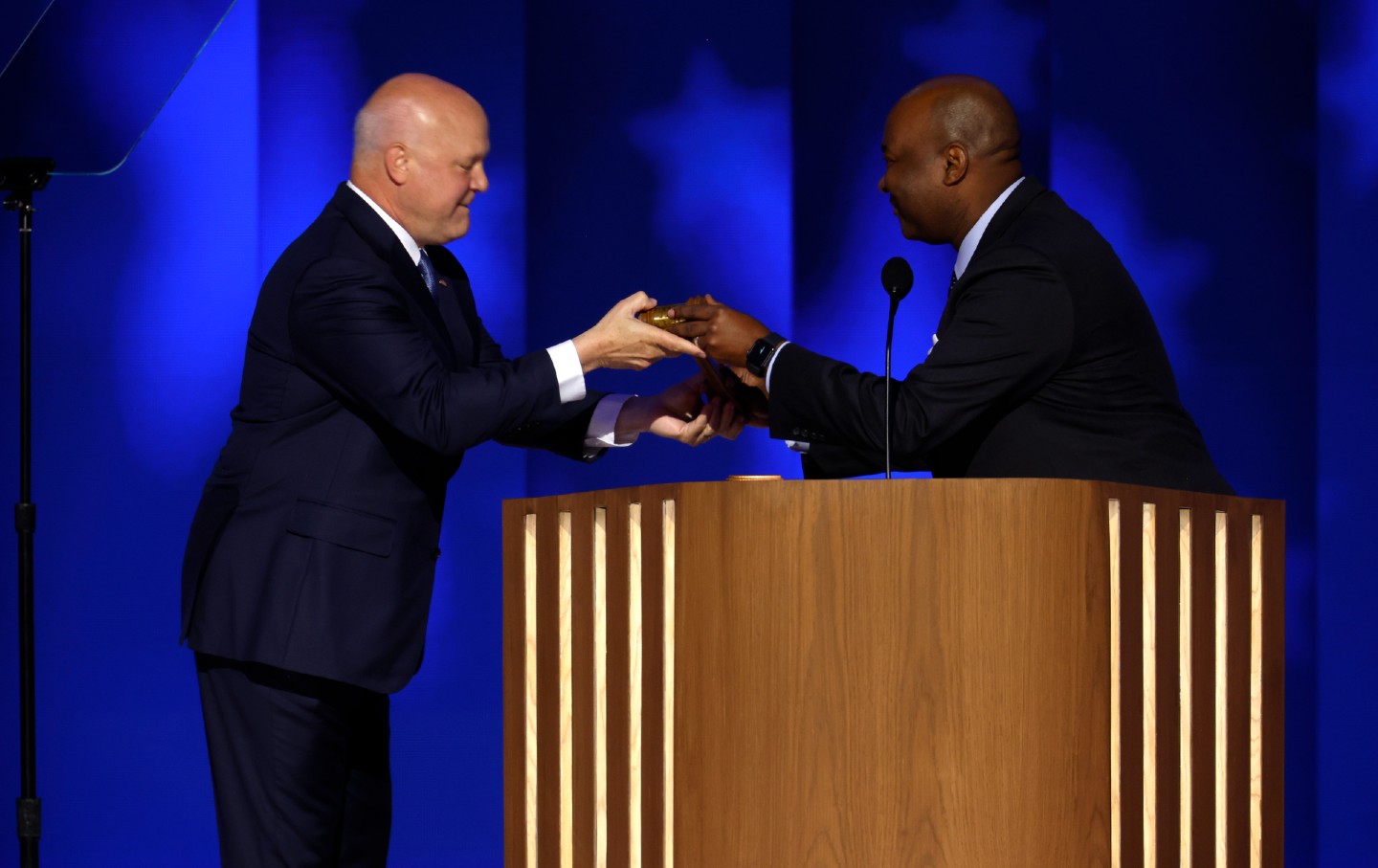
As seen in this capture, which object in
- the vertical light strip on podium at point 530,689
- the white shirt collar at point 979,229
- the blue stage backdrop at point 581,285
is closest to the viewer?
the vertical light strip on podium at point 530,689

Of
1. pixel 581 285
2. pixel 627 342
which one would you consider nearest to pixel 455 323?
pixel 627 342

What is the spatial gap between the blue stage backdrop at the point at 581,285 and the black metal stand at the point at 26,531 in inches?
31.6

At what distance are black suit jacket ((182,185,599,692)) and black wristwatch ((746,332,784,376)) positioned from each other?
352 mm

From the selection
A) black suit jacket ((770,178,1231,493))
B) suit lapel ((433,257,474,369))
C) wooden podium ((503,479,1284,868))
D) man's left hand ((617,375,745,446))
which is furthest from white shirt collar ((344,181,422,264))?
wooden podium ((503,479,1284,868))

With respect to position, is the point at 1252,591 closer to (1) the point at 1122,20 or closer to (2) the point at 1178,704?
(2) the point at 1178,704

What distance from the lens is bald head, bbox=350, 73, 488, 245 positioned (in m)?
2.77

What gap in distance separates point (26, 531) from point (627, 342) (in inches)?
56.9

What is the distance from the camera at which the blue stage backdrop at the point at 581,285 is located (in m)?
3.93

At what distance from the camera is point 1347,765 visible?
3.88 meters

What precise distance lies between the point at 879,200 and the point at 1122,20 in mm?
801

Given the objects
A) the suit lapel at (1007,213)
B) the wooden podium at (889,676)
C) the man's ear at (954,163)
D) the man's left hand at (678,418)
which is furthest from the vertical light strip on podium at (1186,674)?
the man's left hand at (678,418)

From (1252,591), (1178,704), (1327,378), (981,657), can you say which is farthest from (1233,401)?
(981,657)

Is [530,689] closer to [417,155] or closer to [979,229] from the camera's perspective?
[417,155]

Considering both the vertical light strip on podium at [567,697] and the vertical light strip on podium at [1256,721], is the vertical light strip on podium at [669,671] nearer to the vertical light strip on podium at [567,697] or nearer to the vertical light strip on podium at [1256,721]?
the vertical light strip on podium at [567,697]
